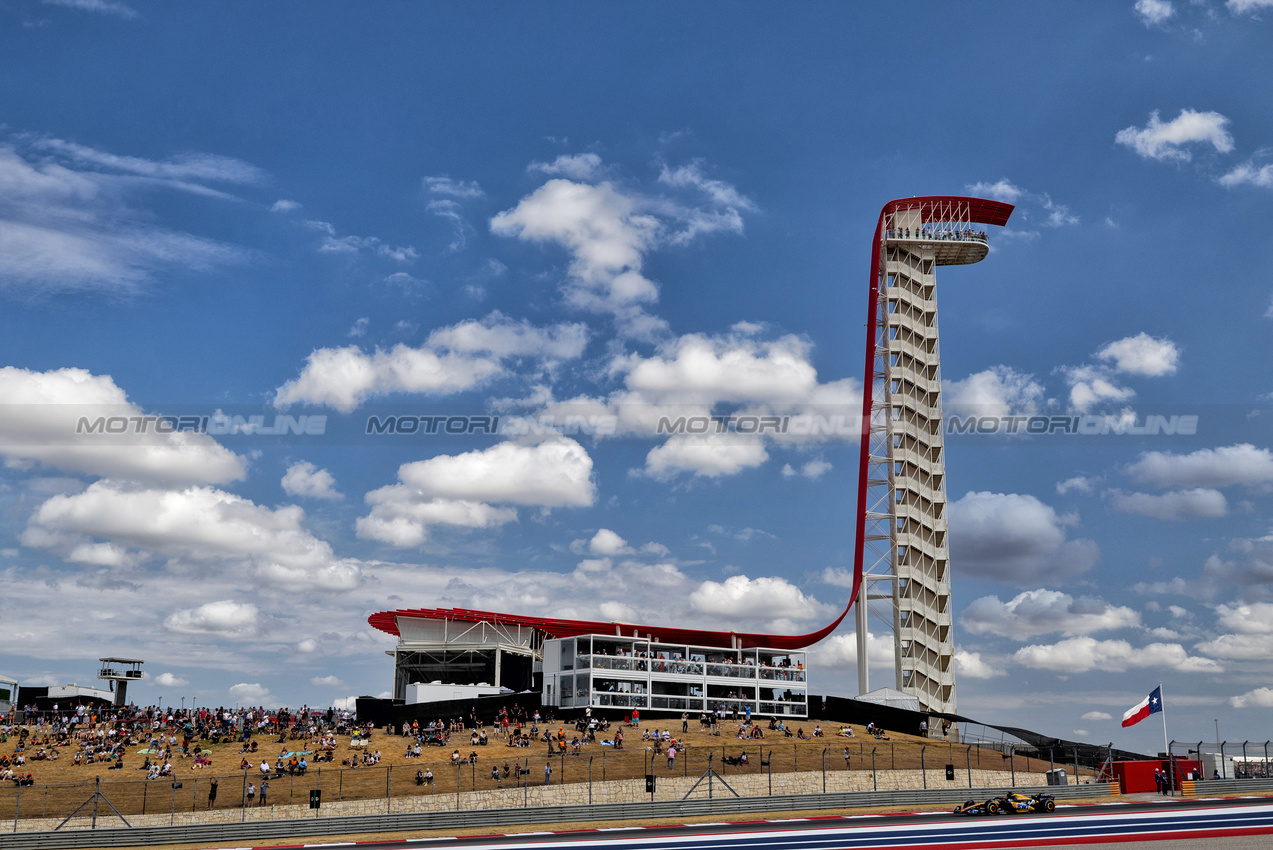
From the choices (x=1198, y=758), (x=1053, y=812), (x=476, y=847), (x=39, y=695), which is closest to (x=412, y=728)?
(x=476, y=847)

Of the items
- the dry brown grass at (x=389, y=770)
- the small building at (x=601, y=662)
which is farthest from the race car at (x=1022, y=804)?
the small building at (x=601, y=662)

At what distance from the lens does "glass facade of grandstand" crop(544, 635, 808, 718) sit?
80.1 meters

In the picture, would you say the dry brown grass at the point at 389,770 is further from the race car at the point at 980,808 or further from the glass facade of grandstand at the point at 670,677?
the glass facade of grandstand at the point at 670,677

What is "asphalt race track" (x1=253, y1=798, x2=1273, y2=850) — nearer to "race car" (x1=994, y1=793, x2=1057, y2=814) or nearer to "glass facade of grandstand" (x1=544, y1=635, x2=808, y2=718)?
"race car" (x1=994, y1=793, x2=1057, y2=814)

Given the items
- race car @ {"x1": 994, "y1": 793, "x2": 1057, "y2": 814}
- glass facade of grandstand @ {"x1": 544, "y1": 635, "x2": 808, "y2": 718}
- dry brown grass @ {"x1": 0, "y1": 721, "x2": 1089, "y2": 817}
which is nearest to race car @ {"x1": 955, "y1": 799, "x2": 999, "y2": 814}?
race car @ {"x1": 994, "y1": 793, "x2": 1057, "y2": 814}

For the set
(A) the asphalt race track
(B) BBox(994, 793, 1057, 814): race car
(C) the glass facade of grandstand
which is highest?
(C) the glass facade of grandstand

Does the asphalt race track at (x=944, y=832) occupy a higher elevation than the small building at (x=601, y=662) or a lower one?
lower

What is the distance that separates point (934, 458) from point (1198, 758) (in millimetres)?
41722

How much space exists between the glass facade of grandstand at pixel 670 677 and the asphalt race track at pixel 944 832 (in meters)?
36.4

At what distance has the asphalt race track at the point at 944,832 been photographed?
3538 cm

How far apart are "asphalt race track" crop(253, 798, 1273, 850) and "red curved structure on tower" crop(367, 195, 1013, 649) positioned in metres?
42.0

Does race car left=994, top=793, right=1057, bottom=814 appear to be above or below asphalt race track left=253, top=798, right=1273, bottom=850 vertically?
above

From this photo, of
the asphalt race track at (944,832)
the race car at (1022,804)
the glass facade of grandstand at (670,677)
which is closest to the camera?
the asphalt race track at (944,832)

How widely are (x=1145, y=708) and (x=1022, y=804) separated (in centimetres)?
1633
